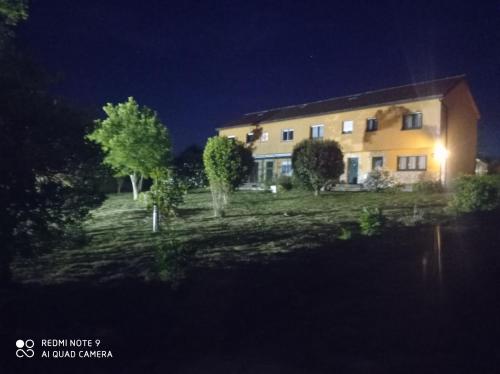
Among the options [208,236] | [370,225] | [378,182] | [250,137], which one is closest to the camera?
[370,225]

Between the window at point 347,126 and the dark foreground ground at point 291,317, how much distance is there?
2255 centimetres

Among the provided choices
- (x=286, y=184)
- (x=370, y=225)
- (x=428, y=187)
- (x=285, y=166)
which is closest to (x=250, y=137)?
(x=285, y=166)

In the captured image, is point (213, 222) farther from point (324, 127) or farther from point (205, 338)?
point (324, 127)

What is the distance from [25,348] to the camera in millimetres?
5066

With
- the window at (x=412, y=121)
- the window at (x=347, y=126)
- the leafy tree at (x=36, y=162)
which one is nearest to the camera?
the leafy tree at (x=36, y=162)

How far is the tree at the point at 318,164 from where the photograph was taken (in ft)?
67.2

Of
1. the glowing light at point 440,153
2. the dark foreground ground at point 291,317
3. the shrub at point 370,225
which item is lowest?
the dark foreground ground at point 291,317

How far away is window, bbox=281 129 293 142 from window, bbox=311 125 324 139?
2.36 metres

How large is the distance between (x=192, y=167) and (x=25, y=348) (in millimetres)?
30371

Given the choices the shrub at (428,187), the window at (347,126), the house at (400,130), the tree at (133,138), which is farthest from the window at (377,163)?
the tree at (133,138)

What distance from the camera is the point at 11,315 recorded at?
5.88 meters

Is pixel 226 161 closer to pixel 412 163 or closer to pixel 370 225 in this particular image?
pixel 370 225

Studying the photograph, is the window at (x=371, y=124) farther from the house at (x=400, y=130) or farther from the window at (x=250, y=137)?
the window at (x=250, y=137)

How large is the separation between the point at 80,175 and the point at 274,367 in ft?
13.7
